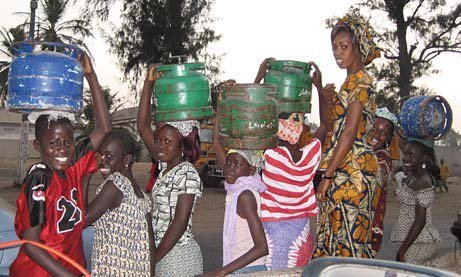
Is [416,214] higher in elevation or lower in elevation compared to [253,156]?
lower

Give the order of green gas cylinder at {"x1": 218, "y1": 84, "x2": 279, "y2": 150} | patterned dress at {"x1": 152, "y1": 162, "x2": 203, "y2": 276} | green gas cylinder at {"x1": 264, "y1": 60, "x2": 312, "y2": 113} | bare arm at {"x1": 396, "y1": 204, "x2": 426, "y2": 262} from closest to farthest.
Answer: patterned dress at {"x1": 152, "y1": 162, "x2": 203, "y2": 276}, green gas cylinder at {"x1": 218, "y1": 84, "x2": 279, "y2": 150}, green gas cylinder at {"x1": 264, "y1": 60, "x2": 312, "y2": 113}, bare arm at {"x1": 396, "y1": 204, "x2": 426, "y2": 262}

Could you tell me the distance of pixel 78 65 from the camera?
3.43m

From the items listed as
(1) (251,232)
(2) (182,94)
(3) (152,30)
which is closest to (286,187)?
(1) (251,232)

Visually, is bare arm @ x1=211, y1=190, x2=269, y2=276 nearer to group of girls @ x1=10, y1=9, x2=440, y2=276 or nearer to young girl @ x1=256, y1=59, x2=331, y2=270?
group of girls @ x1=10, y1=9, x2=440, y2=276

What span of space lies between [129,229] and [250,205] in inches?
26.8

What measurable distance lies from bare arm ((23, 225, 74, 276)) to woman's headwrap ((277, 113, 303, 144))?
186cm

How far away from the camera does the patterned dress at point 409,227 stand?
5.16 metres

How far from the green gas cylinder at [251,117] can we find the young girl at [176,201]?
25 centimetres

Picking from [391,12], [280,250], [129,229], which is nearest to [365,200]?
[280,250]

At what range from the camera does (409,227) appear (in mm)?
5273

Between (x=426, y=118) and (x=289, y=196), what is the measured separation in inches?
90.7

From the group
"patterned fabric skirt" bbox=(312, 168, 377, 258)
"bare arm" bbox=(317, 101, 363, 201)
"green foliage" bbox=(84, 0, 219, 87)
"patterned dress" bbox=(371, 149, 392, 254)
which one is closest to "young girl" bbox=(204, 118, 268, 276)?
"bare arm" bbox=(317, 101, 363, 201)

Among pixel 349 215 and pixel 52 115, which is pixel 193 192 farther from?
pixel 349 215

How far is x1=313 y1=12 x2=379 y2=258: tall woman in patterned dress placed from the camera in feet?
12.6
